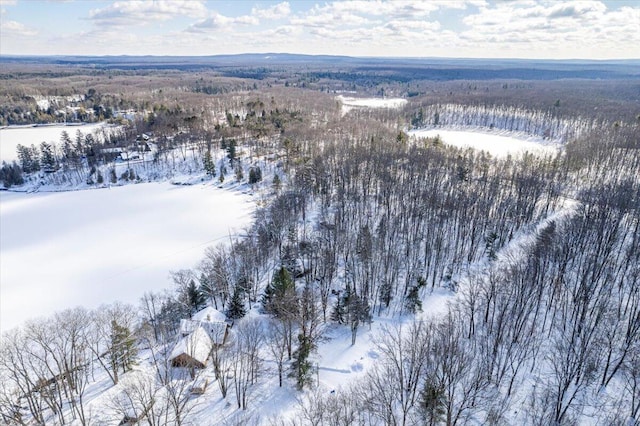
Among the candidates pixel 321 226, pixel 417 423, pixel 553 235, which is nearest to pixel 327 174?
pixel 321 226

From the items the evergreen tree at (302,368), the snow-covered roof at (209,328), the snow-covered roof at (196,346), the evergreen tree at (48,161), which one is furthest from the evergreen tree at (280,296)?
the evergreen tree at (48,161)

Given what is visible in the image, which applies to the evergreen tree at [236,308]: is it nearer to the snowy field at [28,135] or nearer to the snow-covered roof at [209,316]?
the snow-covered roof at [209,316]

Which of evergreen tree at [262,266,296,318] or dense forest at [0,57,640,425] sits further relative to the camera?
evergreen tree at [262,266,296,318]

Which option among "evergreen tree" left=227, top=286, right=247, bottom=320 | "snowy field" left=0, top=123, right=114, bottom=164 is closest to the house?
"evergreen tree" left=227, top=286, right=247, bottom=320

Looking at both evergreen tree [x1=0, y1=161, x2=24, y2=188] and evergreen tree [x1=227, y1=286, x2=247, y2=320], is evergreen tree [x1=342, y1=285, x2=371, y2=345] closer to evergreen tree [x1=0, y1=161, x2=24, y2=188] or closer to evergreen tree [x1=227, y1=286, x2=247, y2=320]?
evergreen tree [x1=227, y1=286, x2=247, y2=320]

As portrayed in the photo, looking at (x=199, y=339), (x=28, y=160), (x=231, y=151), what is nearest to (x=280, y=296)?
(x=199, y=339)

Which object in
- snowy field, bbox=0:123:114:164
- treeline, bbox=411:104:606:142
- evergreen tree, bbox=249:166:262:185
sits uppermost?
treeline, bbox=411:104:606:142

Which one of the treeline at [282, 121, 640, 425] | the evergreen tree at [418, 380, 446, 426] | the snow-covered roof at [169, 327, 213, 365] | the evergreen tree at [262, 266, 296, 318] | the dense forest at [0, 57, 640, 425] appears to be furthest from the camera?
the evergreen tree at [262, 266, 296, 318]

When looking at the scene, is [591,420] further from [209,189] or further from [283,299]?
[209,189]

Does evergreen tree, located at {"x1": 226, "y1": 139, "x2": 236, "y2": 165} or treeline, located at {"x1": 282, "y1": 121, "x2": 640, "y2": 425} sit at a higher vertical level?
evergreen tree, located at {"x1": 226, "y1": 139, "x2": 236, "y2": 165}
